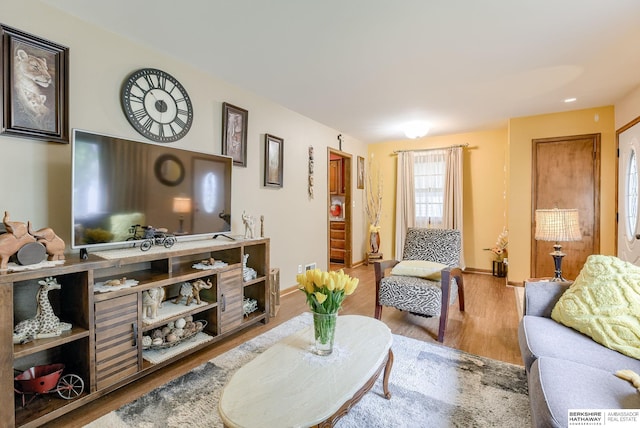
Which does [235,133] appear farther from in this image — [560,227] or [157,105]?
[560,227]

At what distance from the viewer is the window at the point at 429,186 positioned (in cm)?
561

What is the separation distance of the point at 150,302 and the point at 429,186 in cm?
504

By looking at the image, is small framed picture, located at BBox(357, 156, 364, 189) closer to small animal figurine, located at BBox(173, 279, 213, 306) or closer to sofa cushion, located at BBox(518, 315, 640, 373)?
small animal figurine, located at BBox(173, 279, 213, 306)

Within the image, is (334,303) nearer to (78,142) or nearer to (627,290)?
(627,290)

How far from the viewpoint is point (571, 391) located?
45.8 inches

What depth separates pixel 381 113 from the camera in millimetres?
4191

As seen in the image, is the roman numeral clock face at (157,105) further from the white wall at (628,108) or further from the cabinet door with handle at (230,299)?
the white wall at (628,108)

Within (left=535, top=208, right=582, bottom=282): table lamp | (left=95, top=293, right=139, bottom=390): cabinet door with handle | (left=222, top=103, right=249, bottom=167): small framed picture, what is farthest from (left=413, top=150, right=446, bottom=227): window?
(left=95, top=293, right=139, bottom=390): cabinet door with handle

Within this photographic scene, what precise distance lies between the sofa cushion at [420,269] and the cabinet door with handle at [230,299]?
62.2 inches

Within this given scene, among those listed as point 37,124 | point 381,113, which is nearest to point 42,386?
point 37,124

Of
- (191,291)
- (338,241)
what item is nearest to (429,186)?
(338,241)

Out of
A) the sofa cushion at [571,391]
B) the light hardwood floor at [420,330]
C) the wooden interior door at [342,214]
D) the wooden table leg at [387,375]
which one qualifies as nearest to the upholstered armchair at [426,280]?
the light hardwood floor at [420,330]

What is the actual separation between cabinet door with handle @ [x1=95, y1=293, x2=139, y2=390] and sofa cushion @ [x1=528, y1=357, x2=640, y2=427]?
218 centimetres

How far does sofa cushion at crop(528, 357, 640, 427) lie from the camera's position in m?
1.09
